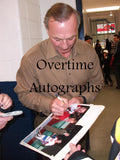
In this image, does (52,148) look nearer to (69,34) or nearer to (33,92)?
(33,92)

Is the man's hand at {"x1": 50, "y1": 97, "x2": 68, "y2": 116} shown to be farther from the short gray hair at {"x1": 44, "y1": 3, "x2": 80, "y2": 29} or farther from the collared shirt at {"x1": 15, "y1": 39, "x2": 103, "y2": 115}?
the short gray hair at {"x1": 44, "y1": 3, "x2": 80, "y2": 29}

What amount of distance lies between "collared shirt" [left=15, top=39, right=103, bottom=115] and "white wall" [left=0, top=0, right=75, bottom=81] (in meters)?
0.38

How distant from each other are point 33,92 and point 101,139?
203 centimetres

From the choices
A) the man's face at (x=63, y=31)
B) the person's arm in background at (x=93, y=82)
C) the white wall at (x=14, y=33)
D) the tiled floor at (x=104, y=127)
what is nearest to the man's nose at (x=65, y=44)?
the man's face at (x=63, y=31)

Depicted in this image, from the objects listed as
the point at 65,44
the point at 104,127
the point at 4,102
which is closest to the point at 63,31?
the point at 65,44

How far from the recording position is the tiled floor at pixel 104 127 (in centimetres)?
267

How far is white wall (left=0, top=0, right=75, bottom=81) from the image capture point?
1.75 m

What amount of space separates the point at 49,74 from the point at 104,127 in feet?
7.64

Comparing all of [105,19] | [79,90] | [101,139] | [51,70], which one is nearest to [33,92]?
[51,70]

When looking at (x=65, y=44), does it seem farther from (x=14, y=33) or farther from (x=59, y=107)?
(x=14, y=33)

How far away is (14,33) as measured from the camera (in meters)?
1.79

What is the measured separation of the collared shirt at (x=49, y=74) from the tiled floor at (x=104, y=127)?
1463 mm

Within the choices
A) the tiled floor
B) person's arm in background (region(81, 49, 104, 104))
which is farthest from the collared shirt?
the tiled floor

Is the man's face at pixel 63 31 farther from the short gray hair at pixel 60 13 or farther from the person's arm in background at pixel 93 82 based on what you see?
the person's arm in background at pixel 93 82
